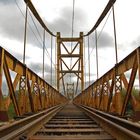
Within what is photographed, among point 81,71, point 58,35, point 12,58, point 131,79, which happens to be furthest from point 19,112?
point 58,35

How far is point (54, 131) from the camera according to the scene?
5293mm

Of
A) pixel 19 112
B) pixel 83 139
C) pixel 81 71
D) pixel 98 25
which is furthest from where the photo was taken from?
pixel 81 71

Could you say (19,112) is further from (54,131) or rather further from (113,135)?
(113,135)

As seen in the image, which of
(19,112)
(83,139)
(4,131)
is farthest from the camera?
(19,112)

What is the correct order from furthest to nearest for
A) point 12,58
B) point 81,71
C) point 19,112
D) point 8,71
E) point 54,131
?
point 81,71 < point 19,112 < point 12,58 < point 8,71 < point 54,131

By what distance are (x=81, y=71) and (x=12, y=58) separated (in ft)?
136

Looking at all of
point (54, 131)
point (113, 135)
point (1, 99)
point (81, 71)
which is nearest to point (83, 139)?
point (113, 135)

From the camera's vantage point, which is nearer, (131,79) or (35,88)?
(131,79)

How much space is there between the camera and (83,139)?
14.4 ft

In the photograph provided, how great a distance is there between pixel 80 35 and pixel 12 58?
148ft

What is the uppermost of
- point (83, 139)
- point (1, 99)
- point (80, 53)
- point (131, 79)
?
point (80, 53)

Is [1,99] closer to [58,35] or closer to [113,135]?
[113,135]

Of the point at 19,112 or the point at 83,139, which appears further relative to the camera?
the point at 19,112

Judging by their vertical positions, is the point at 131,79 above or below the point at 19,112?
above
